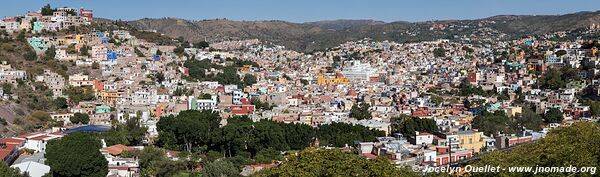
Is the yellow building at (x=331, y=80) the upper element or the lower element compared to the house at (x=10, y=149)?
upper

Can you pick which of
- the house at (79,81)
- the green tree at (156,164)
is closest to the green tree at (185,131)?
the green tree at (156,164)

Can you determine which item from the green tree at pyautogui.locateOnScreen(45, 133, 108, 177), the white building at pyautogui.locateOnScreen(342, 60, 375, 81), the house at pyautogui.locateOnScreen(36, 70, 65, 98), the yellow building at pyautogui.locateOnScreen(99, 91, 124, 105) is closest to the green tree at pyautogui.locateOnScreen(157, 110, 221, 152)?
the green tree at pyautogui.locateOnScreen(45, 133, 108, 177)

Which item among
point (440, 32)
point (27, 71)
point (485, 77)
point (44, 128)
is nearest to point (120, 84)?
point (27, 71)

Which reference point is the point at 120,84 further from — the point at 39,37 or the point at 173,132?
the point at 173,132

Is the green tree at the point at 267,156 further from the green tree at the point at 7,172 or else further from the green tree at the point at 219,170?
the green tree at the point at 7,172

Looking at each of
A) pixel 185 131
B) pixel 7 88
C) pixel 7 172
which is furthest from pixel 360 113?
pixel 7 172
